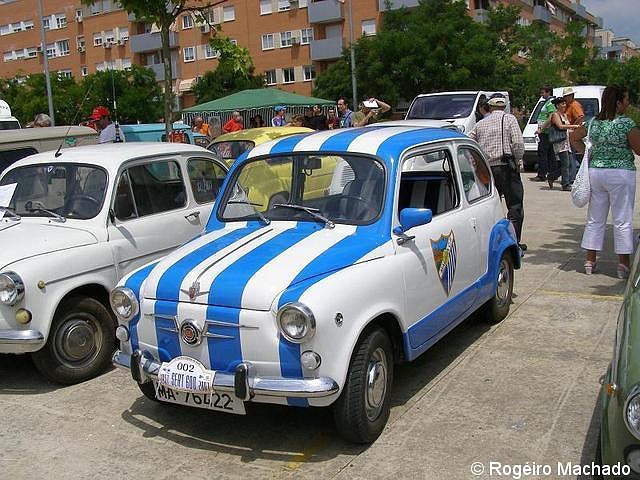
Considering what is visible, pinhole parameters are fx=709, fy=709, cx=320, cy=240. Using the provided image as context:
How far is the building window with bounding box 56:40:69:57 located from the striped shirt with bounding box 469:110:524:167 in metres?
65.0

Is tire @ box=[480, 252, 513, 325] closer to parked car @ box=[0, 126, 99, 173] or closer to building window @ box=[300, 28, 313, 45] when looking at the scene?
parked car @ box=[0, 126, 99, 173]

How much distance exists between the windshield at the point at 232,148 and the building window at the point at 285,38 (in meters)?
44.4

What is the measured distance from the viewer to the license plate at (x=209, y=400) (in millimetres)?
4051

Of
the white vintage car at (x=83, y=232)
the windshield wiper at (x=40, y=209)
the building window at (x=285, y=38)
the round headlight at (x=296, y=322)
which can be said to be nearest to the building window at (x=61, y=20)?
the building window at (x=285, y=38)

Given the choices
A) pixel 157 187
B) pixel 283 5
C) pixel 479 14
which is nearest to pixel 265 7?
pixel 283 5

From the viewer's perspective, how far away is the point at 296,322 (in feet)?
12.7

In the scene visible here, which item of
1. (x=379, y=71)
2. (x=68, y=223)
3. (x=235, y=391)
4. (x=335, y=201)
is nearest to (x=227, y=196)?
(x=335, y=201)

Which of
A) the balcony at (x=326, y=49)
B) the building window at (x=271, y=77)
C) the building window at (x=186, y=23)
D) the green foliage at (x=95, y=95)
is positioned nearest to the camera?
the green foliage at (x=95, y=95)

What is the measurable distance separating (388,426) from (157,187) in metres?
3.44

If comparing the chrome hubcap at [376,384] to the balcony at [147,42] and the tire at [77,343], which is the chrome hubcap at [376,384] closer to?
the tire at [77,343]

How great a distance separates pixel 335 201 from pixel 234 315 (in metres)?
1.35

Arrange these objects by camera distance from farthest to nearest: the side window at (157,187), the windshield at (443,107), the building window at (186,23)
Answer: the building window at (186,23) < the windshield at (443,107) < the side window at (157,187)

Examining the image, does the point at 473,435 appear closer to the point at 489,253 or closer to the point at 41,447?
the point at 489,253

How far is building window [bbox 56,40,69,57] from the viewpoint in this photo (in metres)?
66.7
